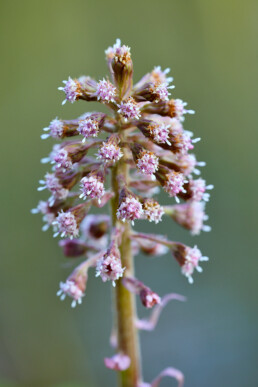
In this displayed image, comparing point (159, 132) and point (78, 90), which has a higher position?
point (78, 90)

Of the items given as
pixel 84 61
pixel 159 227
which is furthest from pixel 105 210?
pixel 84 61

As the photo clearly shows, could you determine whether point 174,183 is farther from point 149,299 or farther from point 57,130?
point 57,130

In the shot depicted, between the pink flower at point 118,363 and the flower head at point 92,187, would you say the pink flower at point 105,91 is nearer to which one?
the flower head at point 92,187

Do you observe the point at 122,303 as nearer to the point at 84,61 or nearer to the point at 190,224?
the point at 190,224

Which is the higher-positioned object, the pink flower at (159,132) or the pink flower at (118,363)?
the pink flower at (159,132)

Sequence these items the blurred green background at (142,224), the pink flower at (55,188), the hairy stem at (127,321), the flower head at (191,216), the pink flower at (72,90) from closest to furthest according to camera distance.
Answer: the pink flower at (72,90) < the pink flower at (55,188) < the hairy stem at (127,321) < the flower head at (191,216) < the blurred green background at (142,224)

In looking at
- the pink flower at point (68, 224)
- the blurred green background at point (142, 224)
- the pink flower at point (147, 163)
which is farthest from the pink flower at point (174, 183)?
the blurred green background at point (142, 224)

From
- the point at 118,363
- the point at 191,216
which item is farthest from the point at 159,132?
the point at 118,363
